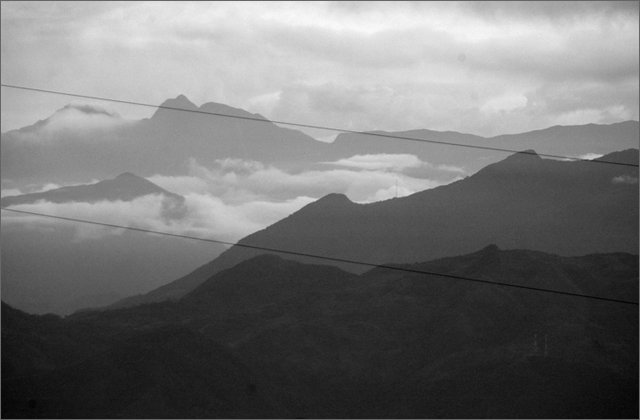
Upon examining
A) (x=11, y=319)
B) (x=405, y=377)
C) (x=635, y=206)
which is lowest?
(x=405, y=377)

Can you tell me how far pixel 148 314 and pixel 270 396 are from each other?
41.9 metres

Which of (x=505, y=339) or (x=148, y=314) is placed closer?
(x=505, y=339)

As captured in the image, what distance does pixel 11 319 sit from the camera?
121m

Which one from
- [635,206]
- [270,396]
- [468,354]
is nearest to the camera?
[270,396]

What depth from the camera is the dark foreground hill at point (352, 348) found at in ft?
335

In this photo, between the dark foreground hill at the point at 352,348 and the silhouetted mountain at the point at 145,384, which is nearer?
the silhouetted mountain at the point at 145,384

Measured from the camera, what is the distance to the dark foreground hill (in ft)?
335

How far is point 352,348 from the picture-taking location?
13100 cm

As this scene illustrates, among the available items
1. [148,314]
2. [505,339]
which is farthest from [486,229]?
[148,314]

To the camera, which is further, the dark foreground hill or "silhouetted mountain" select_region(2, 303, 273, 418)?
the dark foreground hill

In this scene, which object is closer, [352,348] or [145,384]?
[145,384]

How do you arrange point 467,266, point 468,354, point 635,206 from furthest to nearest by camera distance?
point 635,206, point 467,266, point 468,354

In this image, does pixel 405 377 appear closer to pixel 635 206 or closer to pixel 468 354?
pixel 468 354

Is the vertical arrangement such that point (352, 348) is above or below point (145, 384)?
below
